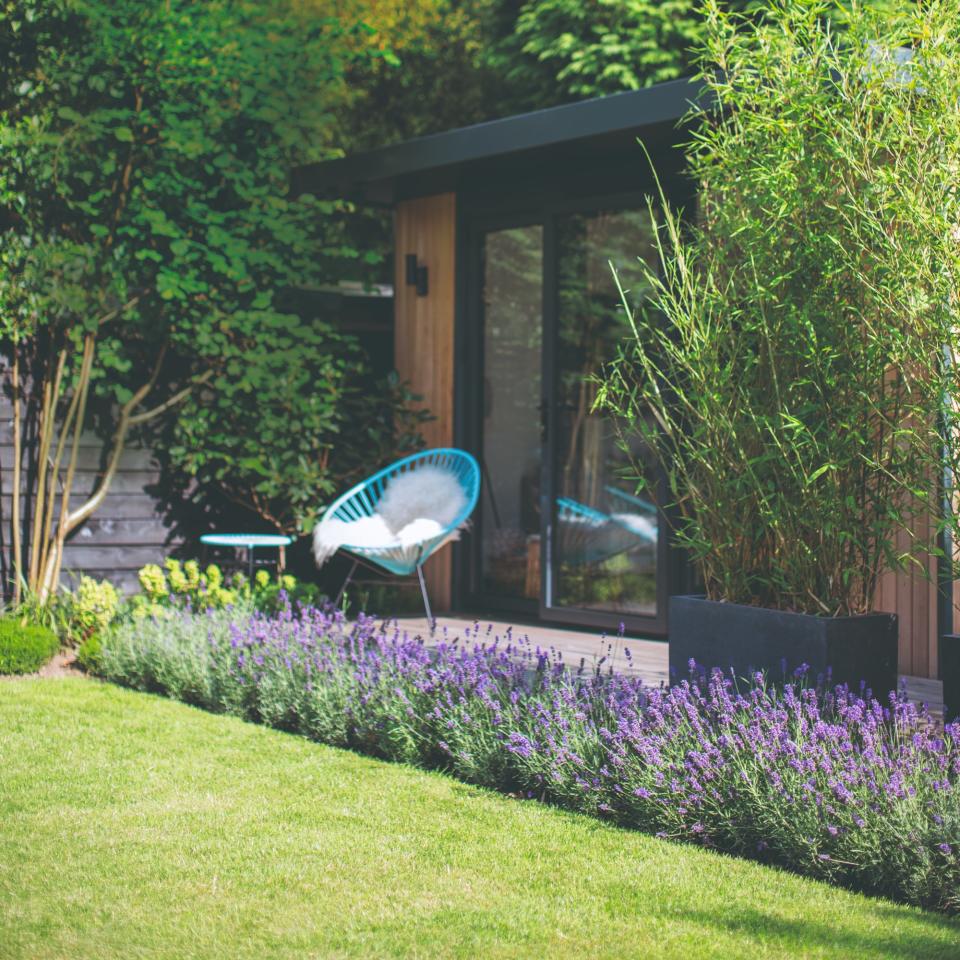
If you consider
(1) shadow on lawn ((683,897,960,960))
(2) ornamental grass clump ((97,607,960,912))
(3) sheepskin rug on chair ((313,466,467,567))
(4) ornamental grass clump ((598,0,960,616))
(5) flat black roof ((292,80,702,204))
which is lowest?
(1) shadow on lawn ((683,897,960,960))

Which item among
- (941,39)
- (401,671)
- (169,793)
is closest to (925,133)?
(941,39)

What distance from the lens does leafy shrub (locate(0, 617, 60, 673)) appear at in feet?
17.8

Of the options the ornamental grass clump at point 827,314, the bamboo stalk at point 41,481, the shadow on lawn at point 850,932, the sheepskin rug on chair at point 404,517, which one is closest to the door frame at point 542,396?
the sheepskin rug on chair at point 404,517

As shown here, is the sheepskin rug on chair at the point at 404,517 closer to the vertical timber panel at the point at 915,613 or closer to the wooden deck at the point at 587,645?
the wooden deck at the point at 587,645

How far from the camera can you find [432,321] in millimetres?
7410

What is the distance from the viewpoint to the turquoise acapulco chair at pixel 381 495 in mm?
5945

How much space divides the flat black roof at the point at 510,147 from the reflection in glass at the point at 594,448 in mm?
412

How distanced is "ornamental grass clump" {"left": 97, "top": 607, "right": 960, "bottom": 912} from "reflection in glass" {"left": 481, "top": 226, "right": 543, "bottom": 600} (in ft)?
6.70

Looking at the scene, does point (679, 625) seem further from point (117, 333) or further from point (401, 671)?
point (117, 333)

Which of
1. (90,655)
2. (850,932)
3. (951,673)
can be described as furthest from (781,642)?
(90,655)

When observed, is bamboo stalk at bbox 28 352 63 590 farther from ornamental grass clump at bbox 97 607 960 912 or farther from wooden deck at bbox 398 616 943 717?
wooden deck at bbox 398 616 943 717

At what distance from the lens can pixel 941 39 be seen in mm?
3521

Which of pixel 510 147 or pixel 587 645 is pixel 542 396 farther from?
pixel 587 645

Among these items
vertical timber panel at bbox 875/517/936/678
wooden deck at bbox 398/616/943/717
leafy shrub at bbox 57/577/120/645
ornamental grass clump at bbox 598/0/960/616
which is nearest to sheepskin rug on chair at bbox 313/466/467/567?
wooden deck at bbox 398/616/943/717
